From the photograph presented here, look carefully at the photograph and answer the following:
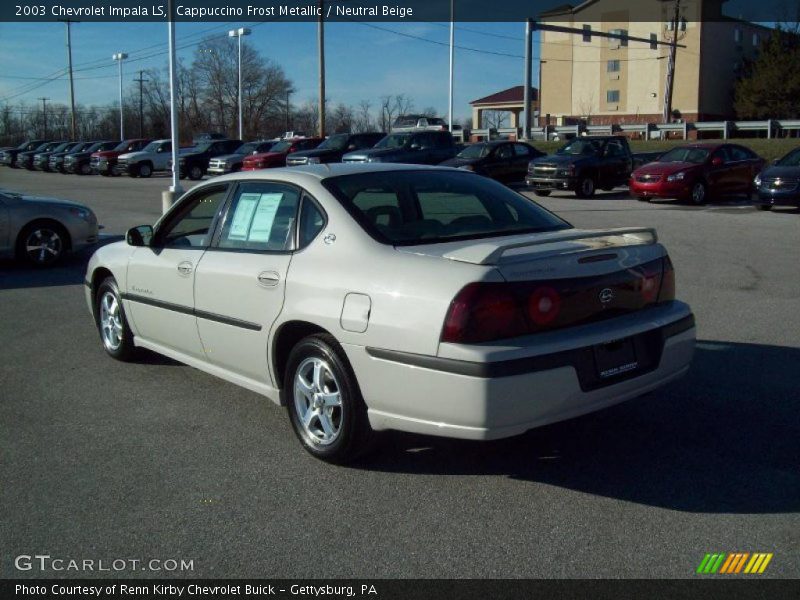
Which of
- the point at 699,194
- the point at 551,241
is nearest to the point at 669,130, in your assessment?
the point at 699,194

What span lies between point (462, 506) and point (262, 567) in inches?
41.1

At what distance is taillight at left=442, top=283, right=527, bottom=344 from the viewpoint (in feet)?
12.9

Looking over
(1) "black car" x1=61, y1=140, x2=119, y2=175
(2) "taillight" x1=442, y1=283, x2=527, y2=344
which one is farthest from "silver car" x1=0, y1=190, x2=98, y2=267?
(1) "black car" x1=61, y1=140, x2=119, y2=175

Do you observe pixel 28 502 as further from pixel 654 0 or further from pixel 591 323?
pixel 654 0

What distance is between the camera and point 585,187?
Result: 23984mm

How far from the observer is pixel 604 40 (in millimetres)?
71625

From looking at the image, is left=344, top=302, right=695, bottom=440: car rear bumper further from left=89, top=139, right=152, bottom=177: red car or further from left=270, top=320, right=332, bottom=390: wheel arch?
left=89, top=139, right=152, bottom=177: red car

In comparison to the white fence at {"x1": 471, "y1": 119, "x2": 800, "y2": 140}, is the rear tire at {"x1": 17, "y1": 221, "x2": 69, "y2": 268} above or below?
below

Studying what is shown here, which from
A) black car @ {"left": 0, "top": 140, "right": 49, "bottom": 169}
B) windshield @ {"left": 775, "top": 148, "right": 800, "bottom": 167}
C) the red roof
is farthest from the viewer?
the red roof

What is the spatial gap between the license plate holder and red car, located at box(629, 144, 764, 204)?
1774 centimetres

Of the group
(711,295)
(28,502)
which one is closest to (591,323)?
(28,502)

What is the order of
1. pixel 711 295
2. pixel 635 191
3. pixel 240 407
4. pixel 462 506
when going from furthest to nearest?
pixel 635 191 → pixel 711 295 → pixel 240 407 → pixel 462 506

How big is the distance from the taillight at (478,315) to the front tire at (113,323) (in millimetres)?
3421

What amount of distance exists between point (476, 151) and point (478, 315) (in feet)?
76.8
